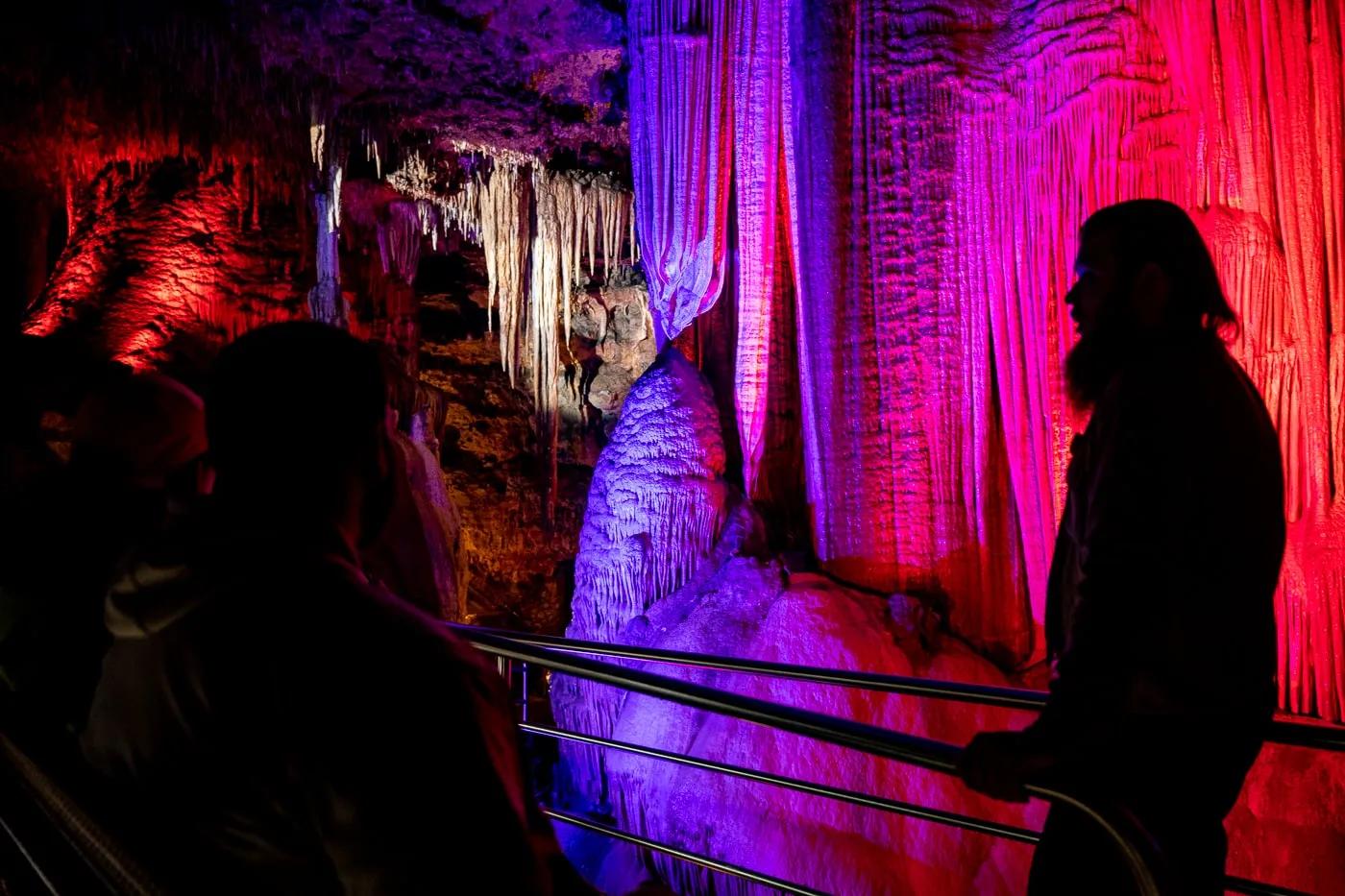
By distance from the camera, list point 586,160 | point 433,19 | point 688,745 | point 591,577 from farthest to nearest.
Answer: point 586,160 → point 591,577 → point 433,19 → point 688,745

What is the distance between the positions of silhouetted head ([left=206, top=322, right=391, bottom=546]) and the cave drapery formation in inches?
159

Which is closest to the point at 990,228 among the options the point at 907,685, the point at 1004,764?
the point at 907,685

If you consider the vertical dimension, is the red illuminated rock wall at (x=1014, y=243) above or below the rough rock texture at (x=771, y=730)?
above

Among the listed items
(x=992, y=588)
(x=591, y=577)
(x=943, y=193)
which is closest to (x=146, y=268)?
(x=591, y=577)

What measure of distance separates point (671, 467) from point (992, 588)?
7.19 feet

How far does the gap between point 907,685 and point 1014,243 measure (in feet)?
11.1

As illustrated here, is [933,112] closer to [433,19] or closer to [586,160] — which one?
[433,19]

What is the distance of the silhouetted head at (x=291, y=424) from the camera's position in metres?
0.82

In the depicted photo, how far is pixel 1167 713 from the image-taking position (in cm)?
124

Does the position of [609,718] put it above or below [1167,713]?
below

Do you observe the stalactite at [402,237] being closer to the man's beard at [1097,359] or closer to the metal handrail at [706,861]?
the metal handrail at [706,861]

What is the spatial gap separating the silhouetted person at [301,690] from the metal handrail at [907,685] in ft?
3.29

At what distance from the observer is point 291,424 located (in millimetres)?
821

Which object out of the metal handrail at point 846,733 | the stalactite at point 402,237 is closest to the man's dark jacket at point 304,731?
the metal handrail at point 846,733
